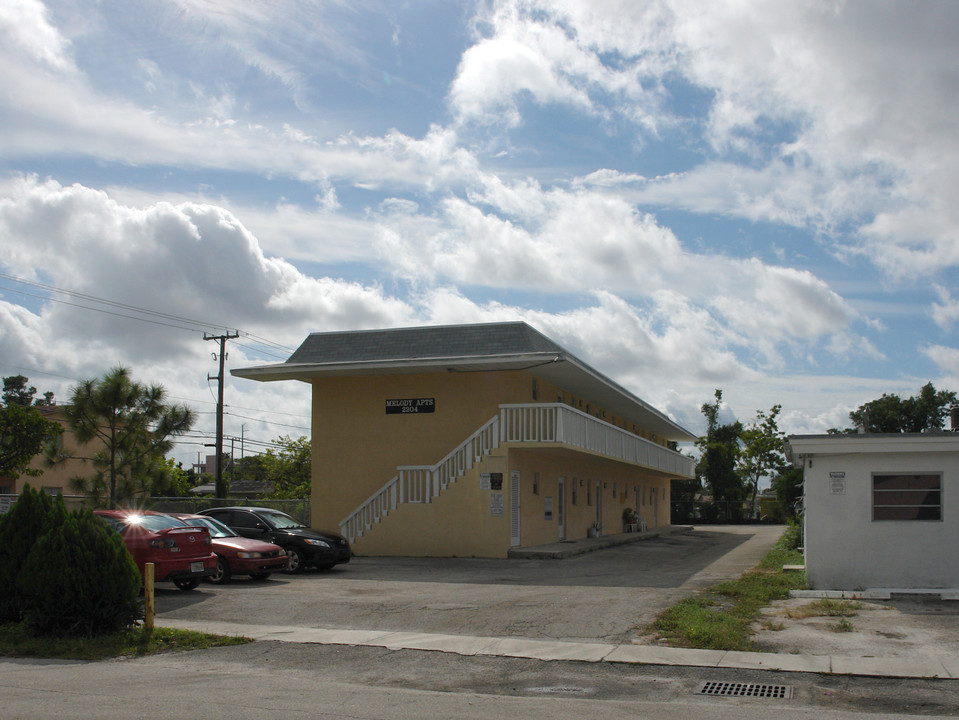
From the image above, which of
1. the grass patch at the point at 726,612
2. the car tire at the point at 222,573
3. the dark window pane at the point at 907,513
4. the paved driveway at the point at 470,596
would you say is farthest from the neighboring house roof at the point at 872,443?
the car tire at the point at 222,573

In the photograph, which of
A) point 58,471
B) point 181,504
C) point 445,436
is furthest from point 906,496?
point 58,471

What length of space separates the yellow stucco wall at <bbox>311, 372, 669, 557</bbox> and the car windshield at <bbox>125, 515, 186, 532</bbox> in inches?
344

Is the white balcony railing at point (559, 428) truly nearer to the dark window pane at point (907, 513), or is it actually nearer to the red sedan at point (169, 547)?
the dark window pane at point (907, 513)

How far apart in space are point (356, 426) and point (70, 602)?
1567 centimetres

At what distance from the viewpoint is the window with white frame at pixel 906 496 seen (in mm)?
14719

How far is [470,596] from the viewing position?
1509 cm

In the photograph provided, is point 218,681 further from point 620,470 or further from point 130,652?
point 620,470

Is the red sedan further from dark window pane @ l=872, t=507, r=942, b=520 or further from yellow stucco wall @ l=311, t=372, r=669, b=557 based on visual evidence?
dark window pane @ l=872, t=507, r=942, b=520

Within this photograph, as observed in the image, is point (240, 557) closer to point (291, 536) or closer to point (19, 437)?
point (291, 536)

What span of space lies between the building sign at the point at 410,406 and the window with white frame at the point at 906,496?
13.5m

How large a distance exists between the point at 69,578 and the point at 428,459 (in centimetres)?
1519

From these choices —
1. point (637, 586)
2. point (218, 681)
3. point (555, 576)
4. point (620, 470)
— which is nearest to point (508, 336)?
point (555, 576)

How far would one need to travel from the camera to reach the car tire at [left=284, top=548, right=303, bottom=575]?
19.5 meters

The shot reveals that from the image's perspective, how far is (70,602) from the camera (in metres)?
11.1
